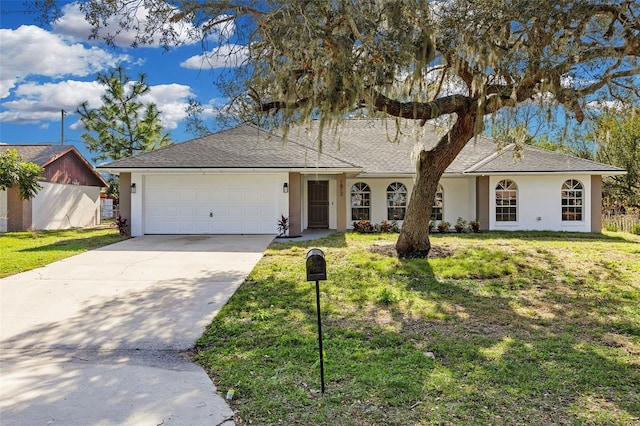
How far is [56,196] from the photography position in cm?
1997

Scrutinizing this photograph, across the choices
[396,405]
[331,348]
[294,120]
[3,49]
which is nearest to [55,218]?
[3,49]

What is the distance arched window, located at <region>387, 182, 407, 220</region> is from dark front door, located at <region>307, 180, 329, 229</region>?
2.63 meters

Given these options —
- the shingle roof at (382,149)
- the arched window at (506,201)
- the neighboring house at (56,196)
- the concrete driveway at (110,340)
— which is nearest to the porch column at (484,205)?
the arched window at (506,201)

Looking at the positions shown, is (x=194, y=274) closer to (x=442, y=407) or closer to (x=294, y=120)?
(x=294, y=120)

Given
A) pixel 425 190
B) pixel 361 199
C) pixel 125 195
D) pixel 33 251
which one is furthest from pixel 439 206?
pixel 33 251

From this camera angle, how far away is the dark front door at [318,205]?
17.4 meters

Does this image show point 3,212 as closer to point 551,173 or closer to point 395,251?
point 395,251

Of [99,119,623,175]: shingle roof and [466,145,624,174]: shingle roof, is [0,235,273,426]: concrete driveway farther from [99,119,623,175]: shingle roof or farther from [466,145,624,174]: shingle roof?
[466,145,624,174]: shingle roof

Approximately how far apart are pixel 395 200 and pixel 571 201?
22.4 ft

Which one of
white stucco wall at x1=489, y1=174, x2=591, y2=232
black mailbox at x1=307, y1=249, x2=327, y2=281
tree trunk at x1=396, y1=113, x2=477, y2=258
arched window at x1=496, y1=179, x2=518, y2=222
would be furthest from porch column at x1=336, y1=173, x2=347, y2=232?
black mailbox at x1=307, y1=249, x2=327, y2=281

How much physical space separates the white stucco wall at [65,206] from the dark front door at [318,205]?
40.6 ft

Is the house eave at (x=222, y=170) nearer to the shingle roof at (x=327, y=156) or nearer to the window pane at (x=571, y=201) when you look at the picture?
the shingle roof at (x=327, y=156)

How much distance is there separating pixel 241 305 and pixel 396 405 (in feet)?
11.0

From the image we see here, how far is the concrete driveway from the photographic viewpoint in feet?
10.2
